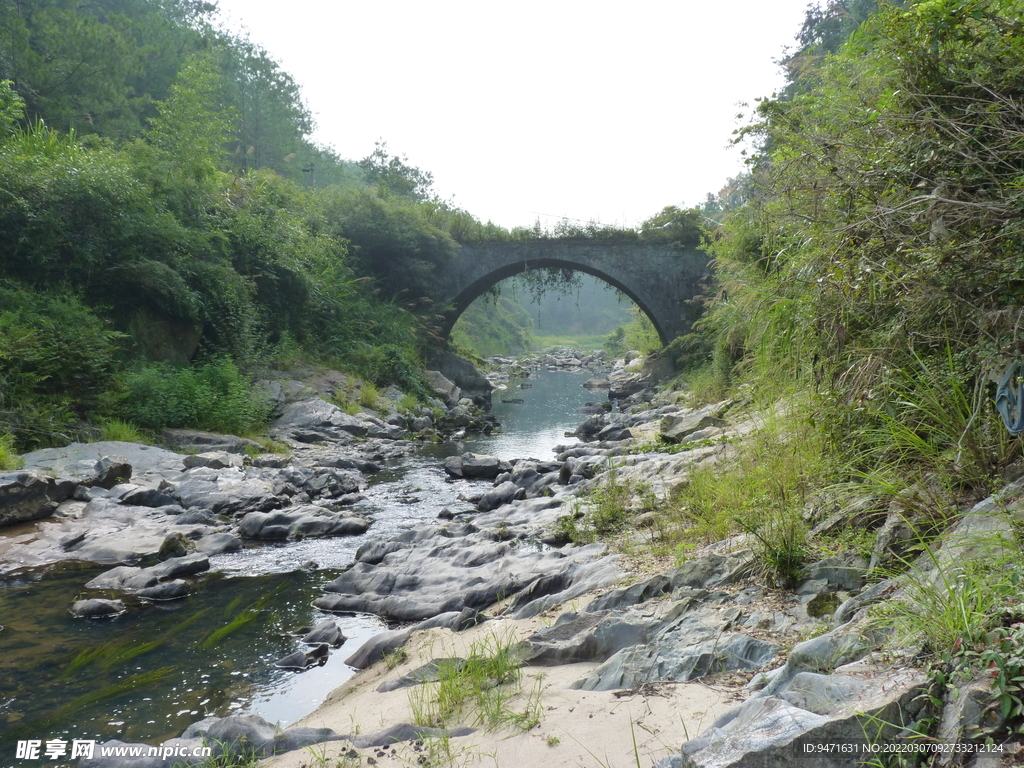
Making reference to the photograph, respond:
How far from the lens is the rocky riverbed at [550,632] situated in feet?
6.57

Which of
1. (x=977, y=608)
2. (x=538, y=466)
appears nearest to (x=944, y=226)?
(x=977, y=608)

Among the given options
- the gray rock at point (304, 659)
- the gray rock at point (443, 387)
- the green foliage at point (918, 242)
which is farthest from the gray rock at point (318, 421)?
the green foliage at point (918, 242)

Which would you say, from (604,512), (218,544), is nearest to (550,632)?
(604,512)

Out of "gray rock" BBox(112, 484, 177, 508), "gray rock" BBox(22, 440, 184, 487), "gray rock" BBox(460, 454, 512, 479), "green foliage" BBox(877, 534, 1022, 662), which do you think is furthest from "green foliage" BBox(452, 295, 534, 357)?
"green foliage" BBox(877, 534, 1022, 662)

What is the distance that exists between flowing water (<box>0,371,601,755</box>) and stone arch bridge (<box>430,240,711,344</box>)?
51.0 feet

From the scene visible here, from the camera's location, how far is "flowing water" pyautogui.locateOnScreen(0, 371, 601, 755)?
3.56 m

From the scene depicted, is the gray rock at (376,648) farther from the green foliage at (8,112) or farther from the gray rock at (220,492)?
the green foliage at (8,112)

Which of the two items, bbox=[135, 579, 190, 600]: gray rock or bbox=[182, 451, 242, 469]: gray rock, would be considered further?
bbox=[182, 451, 242, 469]: gray rock

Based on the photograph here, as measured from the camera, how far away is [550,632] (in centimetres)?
336

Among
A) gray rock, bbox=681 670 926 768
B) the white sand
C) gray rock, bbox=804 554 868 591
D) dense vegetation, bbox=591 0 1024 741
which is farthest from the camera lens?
gray rock, bbox=804 554 868 591

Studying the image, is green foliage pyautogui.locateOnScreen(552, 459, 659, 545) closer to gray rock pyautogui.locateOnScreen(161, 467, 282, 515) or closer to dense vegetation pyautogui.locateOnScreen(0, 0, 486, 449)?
gray rock pyautogui.locateOnScreen(161, 467, 282, 515)

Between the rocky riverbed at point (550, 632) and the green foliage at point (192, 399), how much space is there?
241cm

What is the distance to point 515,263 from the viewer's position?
21.5 m

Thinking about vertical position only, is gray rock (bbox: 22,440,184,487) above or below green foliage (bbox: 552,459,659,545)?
above
